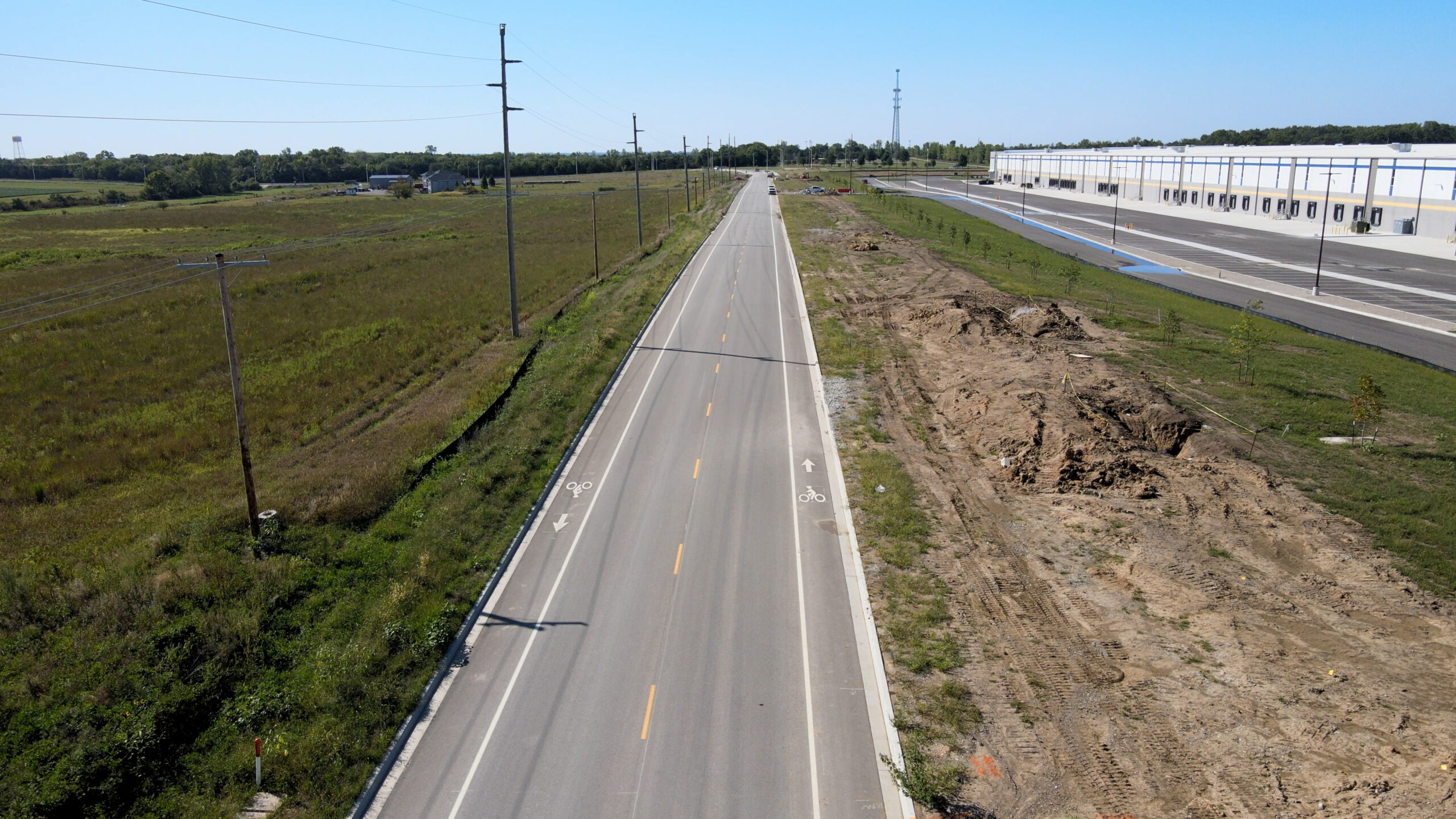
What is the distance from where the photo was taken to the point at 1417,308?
49031 millimetres

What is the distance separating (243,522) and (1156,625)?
21.2 meters

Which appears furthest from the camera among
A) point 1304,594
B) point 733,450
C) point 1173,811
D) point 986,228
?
point 986,228

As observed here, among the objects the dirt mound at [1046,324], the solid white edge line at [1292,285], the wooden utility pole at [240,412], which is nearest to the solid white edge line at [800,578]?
the dirt mound at [1046,324]

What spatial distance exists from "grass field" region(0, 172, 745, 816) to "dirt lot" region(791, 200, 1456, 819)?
409 inches

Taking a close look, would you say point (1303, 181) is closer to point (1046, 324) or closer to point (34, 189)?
point (1046, 324)

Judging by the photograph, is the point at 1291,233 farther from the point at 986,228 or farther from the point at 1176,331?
the point at 1176,331

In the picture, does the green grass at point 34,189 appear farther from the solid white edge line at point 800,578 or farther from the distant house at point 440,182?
the solid white edge line at point 800,578

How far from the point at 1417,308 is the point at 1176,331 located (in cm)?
2072

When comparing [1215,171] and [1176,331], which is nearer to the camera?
[1176,331]

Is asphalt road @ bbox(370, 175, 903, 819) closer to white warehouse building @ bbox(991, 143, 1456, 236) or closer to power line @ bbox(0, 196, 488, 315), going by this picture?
power line @ bbox(0, 196, 488, 315)

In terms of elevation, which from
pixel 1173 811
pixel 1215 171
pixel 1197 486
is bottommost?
pixel 1173 811

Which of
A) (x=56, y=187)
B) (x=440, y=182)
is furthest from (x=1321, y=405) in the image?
(x=56, y=187)

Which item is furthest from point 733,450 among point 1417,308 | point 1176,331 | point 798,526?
point 1417,308

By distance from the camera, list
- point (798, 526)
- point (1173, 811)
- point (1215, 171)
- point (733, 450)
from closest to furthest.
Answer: point (1173, 811)
point (798, 526)
point (733, 450)
point (1215, 171)
